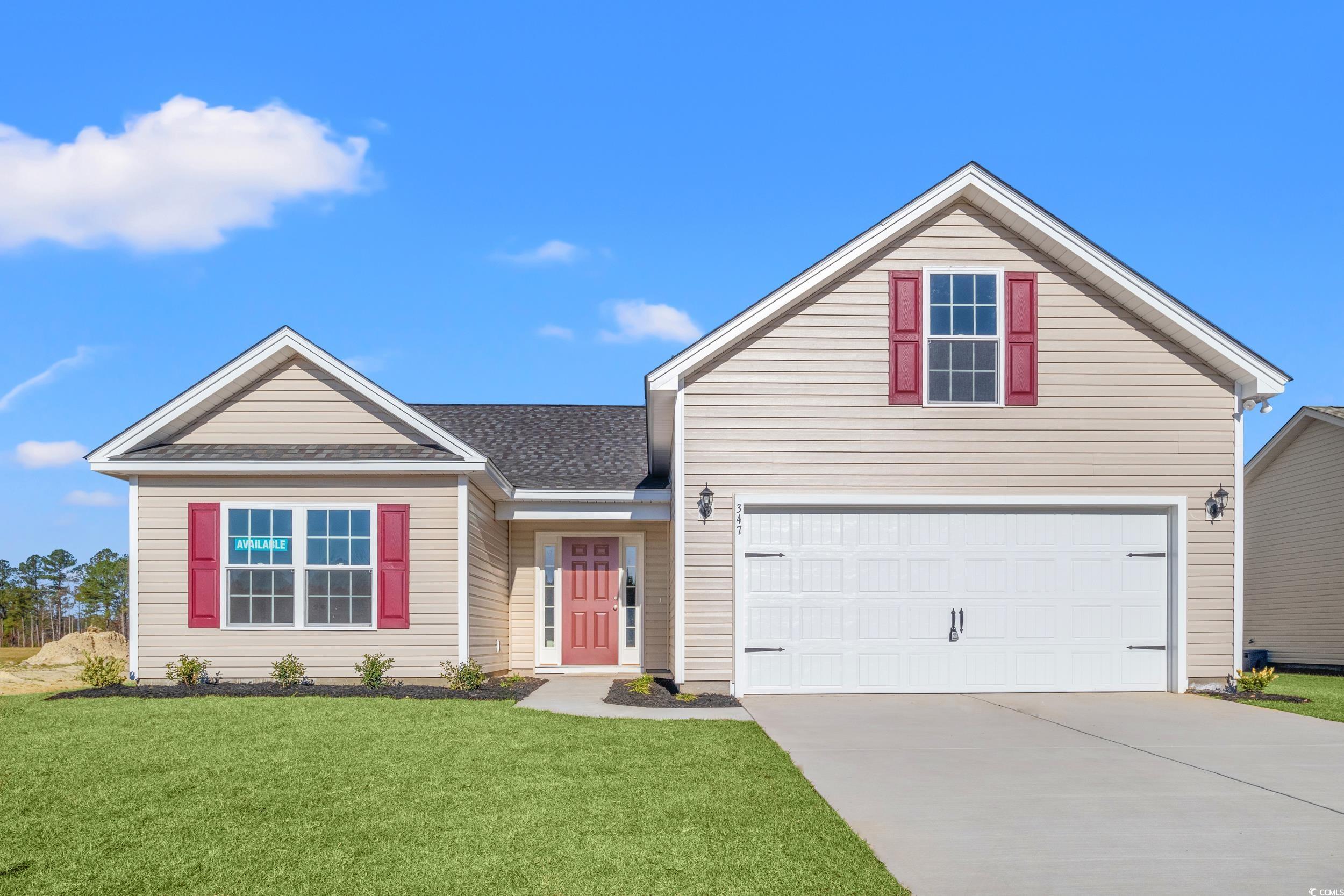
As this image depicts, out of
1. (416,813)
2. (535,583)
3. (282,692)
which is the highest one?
(416,813)

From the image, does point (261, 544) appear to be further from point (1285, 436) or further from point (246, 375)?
point (1285, 436)

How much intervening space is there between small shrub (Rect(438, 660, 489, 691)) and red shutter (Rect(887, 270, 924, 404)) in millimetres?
5918

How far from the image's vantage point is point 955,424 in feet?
40.9

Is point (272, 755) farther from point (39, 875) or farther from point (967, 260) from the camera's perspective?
point (967, 260)

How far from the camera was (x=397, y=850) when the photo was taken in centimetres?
529

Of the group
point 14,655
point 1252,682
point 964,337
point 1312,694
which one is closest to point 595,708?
point 964,337

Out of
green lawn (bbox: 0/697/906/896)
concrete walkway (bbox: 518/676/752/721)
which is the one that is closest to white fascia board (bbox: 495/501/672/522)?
concrete walkway (bbox: 518/676/752/721)

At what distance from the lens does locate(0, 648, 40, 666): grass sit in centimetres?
2178

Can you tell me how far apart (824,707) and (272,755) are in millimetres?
5452

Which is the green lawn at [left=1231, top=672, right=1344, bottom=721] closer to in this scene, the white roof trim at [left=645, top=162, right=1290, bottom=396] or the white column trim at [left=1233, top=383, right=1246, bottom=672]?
the white column trim at [left=1233, top=383, right=1246, bottom=672]

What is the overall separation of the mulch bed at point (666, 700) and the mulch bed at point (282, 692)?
1215 millimetres

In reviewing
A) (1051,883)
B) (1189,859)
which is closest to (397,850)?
(1051,883)

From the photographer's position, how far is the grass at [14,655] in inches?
858

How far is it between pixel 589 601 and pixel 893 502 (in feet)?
19.6
